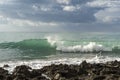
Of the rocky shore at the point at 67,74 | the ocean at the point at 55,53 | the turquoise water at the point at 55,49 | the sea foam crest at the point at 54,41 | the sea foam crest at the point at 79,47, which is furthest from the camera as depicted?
the sea foam crest at the point at 54,41

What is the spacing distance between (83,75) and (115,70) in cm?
192

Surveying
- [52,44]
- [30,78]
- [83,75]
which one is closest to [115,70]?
[83,75]

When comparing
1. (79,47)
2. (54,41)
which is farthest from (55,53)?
(54,41)

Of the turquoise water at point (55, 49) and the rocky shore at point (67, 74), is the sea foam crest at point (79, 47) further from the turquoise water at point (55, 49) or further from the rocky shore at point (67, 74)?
the rocky shore at point (67, 74)

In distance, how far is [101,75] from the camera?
18.0m

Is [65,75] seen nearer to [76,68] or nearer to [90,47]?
[76,68]

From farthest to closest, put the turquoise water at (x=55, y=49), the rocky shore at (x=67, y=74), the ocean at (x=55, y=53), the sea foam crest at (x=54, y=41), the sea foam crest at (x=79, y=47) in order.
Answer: the sea foam crest at (x=54, y=41) < the sea foam crest at (x=79, y=47) < the turquoise water at (x=55, y=49) < the ocean at (x=55, y=53) < the rocky shore at (x=67, y=74)

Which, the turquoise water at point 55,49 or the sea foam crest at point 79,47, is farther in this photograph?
the sea foam crest at point 79,47

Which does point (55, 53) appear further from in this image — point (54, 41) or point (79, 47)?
point (54, 41)

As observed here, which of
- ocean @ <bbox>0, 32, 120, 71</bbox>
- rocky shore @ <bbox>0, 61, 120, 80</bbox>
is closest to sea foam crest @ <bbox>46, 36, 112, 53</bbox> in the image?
ocean @ <bbox>0, 32, 120, 71</bbox>

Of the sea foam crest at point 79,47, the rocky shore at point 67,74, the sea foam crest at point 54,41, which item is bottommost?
the rocky shore at point 67,74

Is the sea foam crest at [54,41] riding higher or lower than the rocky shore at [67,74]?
higher

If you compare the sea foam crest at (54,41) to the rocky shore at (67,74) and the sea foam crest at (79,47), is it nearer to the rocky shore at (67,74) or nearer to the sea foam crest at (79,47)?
the sea foam crest at (79,47)

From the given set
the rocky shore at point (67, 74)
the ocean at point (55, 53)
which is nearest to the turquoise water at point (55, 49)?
the ocean at point (55, 53)
